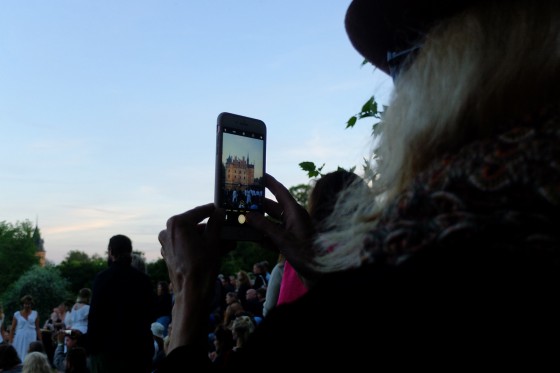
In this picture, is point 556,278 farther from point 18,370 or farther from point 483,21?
point 18,370

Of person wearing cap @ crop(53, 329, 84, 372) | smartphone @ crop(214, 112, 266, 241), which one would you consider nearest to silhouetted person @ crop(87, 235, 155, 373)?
person wearing cap @ crop(53, 329, 84, 372)

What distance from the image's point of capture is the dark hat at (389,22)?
1082mm

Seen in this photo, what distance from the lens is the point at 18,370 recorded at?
747 centimetres

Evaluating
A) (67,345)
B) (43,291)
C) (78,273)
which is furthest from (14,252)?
(67,345)

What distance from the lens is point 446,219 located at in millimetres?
775

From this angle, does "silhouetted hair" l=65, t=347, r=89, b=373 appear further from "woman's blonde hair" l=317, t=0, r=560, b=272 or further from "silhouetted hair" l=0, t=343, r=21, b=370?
"woman's blonde hair" l=317, t=0, r=560, b=272

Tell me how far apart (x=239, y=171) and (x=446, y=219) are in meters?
1.12

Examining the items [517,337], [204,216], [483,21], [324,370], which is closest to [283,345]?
[324,370]

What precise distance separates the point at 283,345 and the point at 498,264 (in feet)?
0.97

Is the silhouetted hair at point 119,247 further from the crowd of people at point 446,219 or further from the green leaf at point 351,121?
the crowd of people at point 446,219

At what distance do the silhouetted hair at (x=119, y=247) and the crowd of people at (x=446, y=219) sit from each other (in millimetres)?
4417

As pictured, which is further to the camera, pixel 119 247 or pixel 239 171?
pixel 119 247

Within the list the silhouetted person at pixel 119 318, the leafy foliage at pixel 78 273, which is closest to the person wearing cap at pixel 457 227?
the silhouetted person at pixel 119 318

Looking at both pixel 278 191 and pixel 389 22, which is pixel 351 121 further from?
pixel 389 22
